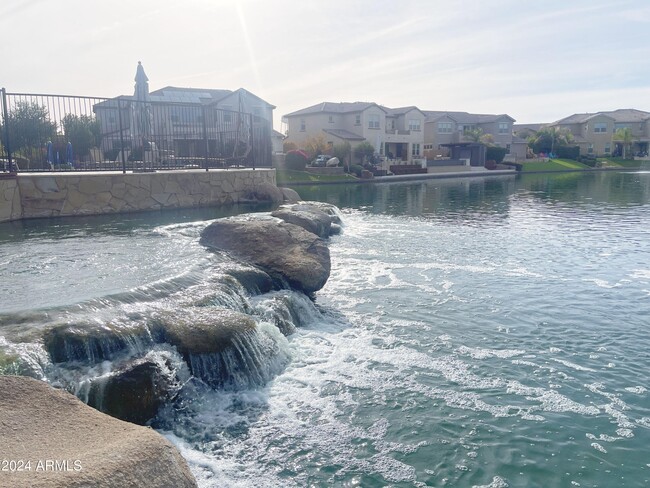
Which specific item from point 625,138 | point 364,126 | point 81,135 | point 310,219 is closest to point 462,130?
point 364,126

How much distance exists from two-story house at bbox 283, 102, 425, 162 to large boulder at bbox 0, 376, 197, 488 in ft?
214

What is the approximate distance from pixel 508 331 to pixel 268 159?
21.4 m

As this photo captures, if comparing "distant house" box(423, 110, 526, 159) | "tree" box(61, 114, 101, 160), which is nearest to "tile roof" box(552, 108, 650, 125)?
"distant house" box(423, 110, 526, 159)

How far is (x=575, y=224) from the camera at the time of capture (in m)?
23.5

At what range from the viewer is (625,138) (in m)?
91.6

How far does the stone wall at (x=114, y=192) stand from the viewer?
688 inches

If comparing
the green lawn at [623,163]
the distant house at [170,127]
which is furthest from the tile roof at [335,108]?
the green lawn at [623,163]

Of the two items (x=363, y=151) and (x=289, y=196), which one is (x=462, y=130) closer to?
(x=363, y=151)

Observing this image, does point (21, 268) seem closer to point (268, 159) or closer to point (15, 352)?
point (15, 352)

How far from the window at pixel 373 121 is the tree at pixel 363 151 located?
9.92m

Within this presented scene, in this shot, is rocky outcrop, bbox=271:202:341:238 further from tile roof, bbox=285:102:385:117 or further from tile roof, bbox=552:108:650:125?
tile roof, bbox=552:108:650:125

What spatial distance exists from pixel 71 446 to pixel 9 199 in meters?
15.5

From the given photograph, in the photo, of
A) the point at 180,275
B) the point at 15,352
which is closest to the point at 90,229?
the point at 180,275

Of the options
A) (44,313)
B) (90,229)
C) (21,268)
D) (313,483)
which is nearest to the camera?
(313,483)
